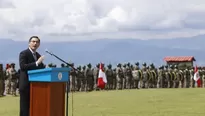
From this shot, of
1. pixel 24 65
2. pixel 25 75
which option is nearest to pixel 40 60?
pixel 24 65

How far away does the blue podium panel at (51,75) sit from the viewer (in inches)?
284

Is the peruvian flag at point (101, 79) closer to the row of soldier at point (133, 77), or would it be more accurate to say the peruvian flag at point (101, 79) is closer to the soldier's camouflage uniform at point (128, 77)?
the row of soldier at point (133, 77)

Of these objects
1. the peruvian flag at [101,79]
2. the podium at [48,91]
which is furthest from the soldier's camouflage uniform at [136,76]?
the podium at [48,91]

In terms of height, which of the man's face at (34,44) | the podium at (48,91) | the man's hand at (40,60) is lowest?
the podium at (48,91)

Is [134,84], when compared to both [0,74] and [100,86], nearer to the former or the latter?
[100,86]

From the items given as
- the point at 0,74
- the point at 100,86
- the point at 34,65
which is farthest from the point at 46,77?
the point at 100,86

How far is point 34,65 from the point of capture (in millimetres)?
7816

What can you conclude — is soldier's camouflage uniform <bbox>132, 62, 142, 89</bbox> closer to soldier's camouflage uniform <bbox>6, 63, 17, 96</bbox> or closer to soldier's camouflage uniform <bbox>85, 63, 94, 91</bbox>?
soldier's camouflage uniform <bbox>85, 63, 94, 91</bbox>

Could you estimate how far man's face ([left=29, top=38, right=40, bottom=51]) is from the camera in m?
7.96

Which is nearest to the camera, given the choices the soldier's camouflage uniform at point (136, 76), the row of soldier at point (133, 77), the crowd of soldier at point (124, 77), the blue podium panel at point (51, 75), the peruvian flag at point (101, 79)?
the blue podium panel at point (51, 75)

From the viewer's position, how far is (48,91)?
287 inches

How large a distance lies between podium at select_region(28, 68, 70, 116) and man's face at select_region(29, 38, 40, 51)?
0.56 m

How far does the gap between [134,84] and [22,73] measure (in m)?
24.1

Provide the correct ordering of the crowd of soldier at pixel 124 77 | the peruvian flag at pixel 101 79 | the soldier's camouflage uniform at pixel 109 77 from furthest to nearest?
the soldier's camouflage uniform at pixel 109 77, the peruvian flag at pixel 101 79, the crowd of soldier at pixel 124 77
